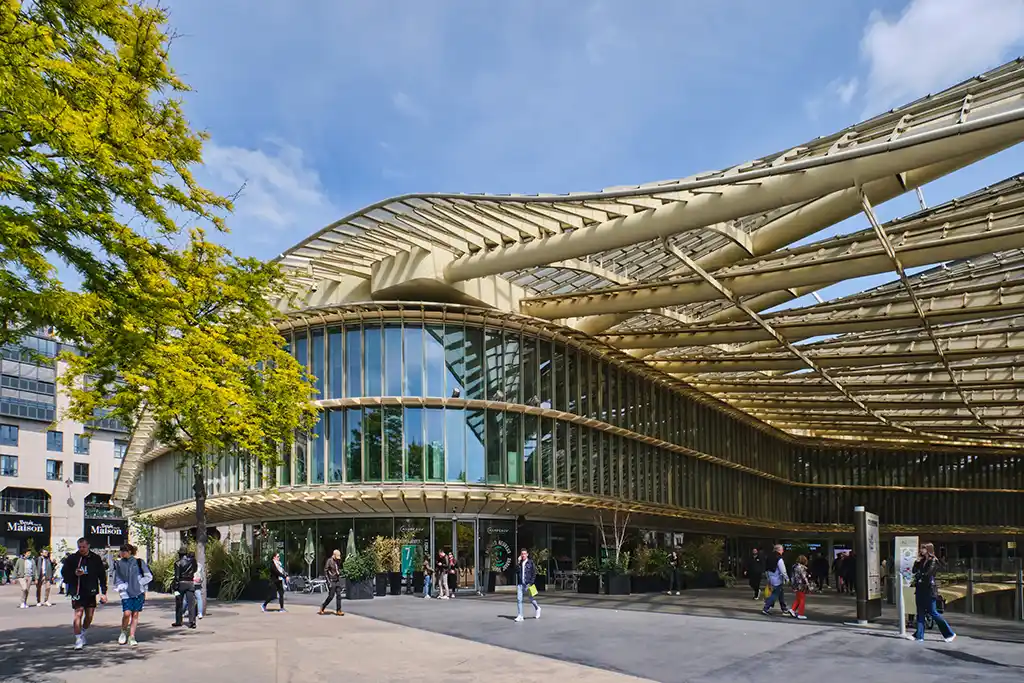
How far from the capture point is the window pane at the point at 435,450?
32094mm

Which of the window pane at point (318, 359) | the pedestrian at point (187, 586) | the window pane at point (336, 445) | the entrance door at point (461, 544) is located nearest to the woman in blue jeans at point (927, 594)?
the pedestrian at point (187, 586)

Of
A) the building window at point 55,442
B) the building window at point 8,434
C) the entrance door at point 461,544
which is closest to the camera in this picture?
the entrance door at point 461,544

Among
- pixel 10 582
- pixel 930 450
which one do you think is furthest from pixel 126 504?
pixel 930 450

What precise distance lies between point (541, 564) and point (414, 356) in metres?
8.76

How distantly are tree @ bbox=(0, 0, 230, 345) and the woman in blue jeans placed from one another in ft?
44.4

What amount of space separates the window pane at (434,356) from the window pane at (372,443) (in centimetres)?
207

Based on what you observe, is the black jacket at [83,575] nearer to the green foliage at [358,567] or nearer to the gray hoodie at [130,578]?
the gray hoodie at [130,578]

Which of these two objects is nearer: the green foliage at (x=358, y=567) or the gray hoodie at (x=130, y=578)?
the gray hoodie at (x=130, y=578)

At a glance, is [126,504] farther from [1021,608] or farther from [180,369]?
[1021,608]

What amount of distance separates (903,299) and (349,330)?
17.6 meters

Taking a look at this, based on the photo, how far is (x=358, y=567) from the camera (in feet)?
94.8

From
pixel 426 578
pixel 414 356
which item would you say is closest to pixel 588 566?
pixel 426 578

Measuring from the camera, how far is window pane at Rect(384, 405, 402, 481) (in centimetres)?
3209

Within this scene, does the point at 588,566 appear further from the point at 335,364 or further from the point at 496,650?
the point at 496,650
